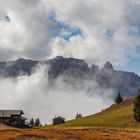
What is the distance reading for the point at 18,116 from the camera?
Result: 15375 centimetres

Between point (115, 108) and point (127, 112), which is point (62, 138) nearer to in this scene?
point (127, 112)

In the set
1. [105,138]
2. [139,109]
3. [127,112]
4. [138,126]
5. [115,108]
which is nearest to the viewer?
[105,138]

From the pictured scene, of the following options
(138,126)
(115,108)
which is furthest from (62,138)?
(115,108)

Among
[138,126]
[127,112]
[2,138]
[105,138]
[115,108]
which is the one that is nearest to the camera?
[2,138]

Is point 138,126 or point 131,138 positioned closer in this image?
point 131,138

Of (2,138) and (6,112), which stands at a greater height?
(6,112)

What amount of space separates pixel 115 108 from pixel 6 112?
4612 centimetres

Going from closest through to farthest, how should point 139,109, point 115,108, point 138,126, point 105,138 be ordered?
point 105,138 < point 138,126 < point 139,109 < point 115,108

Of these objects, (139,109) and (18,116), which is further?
(18,116)

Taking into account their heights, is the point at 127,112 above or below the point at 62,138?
above

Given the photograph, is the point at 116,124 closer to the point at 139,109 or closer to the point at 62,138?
the point at 139,109

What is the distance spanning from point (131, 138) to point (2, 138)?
2377 cm

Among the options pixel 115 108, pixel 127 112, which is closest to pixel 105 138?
pixel 127 112

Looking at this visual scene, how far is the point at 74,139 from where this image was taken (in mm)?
65938
